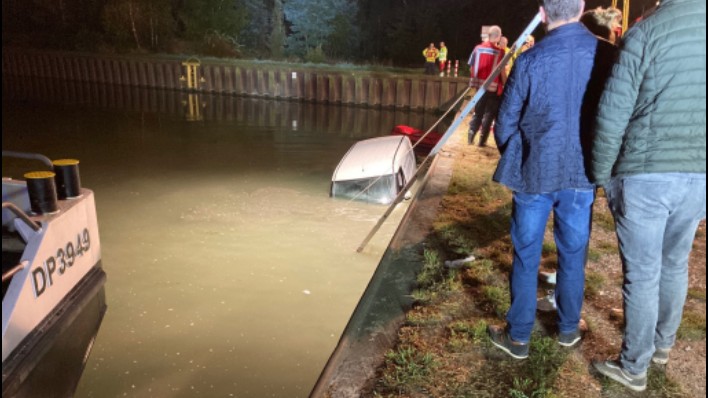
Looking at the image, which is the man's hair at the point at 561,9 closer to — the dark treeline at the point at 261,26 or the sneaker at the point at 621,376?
the sneaker at the point at 621,376

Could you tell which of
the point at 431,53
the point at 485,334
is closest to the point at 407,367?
the point at 485,334

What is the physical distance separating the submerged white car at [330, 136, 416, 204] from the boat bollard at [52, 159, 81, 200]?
5102mm

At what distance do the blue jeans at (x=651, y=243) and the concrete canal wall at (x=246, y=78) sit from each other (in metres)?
19.0

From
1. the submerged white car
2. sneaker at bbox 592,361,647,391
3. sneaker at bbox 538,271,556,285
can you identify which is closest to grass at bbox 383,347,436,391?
sneaker at bbox 592,361,647,391

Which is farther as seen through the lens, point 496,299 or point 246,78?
point 246,78

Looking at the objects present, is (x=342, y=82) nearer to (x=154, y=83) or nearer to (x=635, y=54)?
(x=154, y=83)

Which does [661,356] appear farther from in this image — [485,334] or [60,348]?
[60,348]

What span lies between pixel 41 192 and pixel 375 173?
5624 millimetres

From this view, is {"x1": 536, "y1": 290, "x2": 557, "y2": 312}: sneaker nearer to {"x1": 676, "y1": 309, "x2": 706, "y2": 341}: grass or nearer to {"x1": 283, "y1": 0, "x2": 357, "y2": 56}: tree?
{"x1": 676, "y1": 309, "x2": 706, "y2": 341}: grass

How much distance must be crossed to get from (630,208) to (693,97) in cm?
60

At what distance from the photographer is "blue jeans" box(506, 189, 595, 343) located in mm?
3090

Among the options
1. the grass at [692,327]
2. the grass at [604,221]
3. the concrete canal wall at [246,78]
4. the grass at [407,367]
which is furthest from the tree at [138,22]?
the grass at [692,327]

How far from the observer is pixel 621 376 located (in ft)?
10.1

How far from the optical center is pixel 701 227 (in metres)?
5.98
